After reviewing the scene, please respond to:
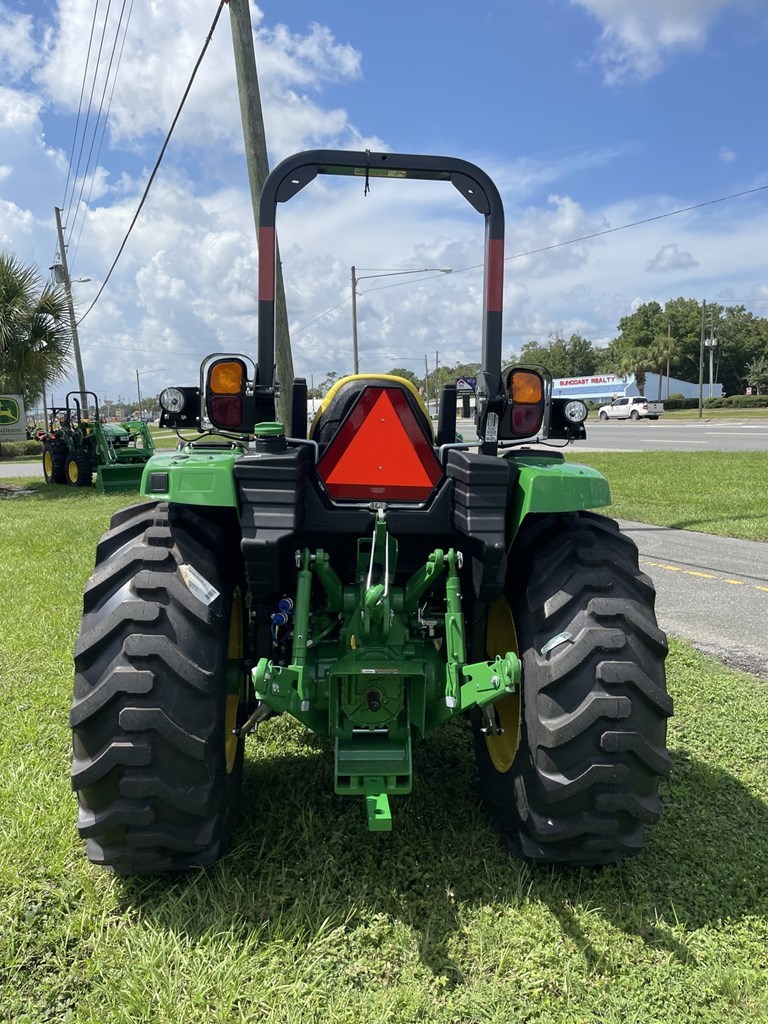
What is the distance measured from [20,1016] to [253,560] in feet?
4.54

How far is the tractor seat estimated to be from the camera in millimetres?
2939

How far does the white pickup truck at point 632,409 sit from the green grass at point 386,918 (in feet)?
157

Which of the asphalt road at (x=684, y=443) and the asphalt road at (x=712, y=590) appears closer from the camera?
the asphalt road at (x=712, y=590)

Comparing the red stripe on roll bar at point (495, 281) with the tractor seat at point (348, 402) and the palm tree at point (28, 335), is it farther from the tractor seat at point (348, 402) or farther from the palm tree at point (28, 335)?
the palm tree at point (28, 335)

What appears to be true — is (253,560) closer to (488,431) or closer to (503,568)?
(503,568)

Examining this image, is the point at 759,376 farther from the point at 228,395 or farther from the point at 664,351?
the point at 228,395

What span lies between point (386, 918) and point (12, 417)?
1657cm

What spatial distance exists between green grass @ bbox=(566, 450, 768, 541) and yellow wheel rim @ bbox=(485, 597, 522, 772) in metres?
6.71

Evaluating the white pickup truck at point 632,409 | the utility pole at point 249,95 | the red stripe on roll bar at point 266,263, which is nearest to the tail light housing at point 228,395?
the red stripe on roll bar at point 266,263

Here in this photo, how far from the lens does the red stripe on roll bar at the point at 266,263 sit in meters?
2.87

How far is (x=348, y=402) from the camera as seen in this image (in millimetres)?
3055

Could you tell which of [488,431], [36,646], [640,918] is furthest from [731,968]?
[36,646]

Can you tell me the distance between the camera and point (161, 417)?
2.96 m

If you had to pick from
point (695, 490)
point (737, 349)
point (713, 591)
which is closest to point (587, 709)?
point (713, 591)
